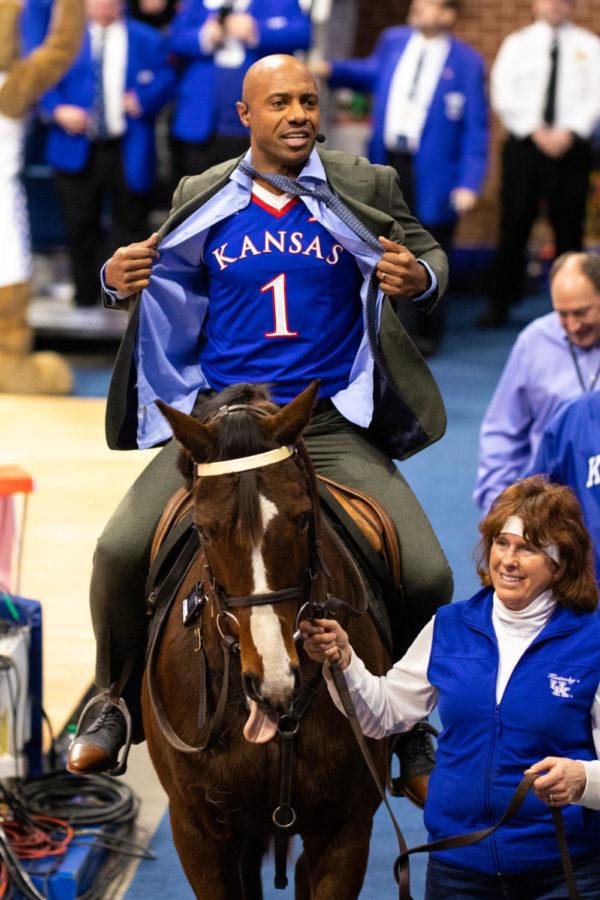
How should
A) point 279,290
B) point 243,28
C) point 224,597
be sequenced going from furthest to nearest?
1. point 243,28
2. point 279,290
3. point 224,597

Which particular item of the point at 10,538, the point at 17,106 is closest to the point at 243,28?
the point at 17,106

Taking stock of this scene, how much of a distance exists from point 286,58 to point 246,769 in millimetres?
1889

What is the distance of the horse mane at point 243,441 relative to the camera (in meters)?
3.41

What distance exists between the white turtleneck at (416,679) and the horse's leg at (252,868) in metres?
0.70

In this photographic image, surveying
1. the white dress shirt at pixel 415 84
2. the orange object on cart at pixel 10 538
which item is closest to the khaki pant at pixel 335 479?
the orange object on cart at pixel 10 538

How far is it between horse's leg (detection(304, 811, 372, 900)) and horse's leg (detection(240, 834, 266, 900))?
215mm

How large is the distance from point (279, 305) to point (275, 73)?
2.10ft

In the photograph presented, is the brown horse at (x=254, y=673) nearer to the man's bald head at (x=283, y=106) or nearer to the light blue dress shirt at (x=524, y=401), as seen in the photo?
the man's bald head at (x=283, y=106)

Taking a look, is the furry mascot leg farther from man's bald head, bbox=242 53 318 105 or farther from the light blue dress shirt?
man's bald head, bbox=242 53 318 105

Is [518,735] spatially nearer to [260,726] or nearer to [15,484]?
[260,726]

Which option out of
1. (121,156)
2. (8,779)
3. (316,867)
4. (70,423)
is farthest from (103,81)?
(316,867)

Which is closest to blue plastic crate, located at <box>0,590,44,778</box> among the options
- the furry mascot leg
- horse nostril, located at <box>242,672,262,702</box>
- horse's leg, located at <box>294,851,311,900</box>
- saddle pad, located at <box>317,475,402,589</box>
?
horse's leg, located at <box>294,851,311,900</box>

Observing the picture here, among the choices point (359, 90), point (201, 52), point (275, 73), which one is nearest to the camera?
point (275, 73)

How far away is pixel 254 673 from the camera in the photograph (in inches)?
132
